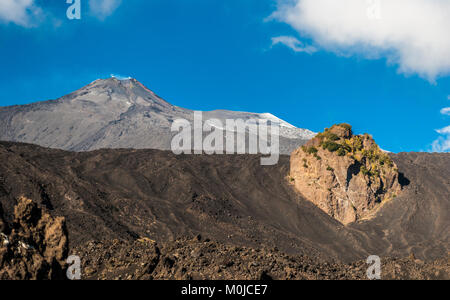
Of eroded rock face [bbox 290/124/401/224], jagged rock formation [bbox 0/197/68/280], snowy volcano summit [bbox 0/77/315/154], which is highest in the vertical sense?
snowy volcano summit [bbox 0/77/315/154]

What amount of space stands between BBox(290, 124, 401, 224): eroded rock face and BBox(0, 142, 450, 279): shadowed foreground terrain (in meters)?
1.58

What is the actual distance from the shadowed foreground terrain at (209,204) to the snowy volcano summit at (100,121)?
5918cm

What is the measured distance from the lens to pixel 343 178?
5459 centimetres

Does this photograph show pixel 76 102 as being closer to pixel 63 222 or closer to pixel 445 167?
pixel 445 167

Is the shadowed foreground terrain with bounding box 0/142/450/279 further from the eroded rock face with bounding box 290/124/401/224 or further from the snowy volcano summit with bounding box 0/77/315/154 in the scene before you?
the snowy volcano summit with bounding box 0/77/315/154

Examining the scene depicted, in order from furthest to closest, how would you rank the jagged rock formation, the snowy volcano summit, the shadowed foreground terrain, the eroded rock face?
the snowy volcano summit → the eroded rock face → the shadowed foreground terrain → the jagged rock formation

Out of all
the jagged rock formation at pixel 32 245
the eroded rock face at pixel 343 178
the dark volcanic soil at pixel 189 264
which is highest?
the eroded rock face at pixel 343 178

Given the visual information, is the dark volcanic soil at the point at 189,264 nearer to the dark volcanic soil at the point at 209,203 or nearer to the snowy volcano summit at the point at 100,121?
the dark volcanic soil at the point at 209,203

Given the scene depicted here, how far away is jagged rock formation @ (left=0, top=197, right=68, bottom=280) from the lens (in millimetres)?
11787

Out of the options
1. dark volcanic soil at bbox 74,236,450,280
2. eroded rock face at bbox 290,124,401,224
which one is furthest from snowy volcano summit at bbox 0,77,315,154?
dark volcanic soil at bbox 74,236,450,280

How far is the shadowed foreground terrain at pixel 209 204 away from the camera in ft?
130

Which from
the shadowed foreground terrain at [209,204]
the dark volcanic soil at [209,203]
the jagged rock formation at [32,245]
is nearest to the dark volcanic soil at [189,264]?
the jagged rock formation at [32,245]

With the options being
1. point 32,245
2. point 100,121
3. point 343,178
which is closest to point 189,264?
point 32,245
